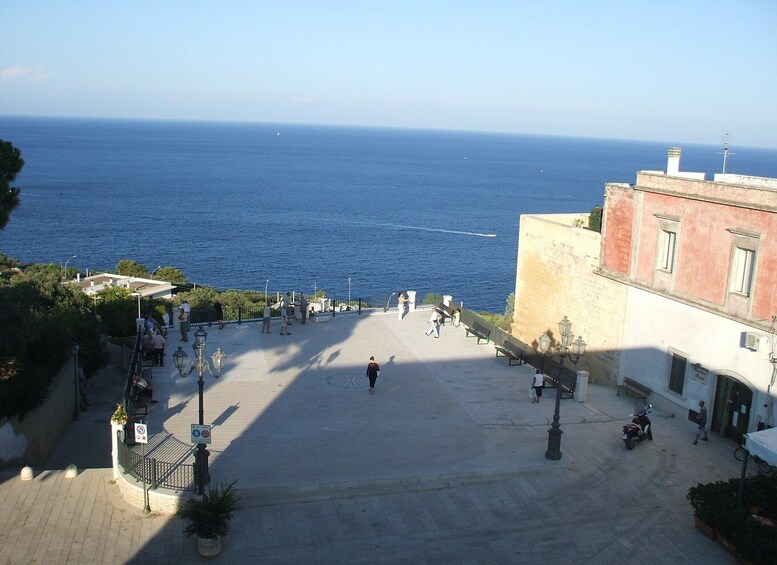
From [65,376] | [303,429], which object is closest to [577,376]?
[303,429]

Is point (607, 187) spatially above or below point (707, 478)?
above

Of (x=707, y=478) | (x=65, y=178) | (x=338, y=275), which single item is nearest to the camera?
(x=707, y=478)

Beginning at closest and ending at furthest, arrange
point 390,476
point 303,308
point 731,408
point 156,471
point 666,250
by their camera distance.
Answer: point 156,471 < point 390,476 < point 731,408 < point 666,250 < point 303,308

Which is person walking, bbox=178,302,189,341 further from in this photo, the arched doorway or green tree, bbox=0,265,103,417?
the arched doorway

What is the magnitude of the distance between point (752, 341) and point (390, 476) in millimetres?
9181

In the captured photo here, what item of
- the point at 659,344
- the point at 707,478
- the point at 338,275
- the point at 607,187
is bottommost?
the point at 338,275

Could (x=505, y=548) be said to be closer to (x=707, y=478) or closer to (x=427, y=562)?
(x=427, y=562)

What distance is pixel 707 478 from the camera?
1641 cm

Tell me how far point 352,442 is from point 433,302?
49.0 feet

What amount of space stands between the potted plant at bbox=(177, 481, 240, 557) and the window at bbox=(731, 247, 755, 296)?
13.2 m

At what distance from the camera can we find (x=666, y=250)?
821 inches

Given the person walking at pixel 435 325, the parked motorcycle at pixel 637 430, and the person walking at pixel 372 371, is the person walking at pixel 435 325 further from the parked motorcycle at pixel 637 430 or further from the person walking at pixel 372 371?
the parked motorcycle at pixel 637 430

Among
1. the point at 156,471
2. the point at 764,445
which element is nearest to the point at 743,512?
the point at 764,445

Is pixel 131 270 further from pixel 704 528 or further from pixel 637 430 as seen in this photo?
pixel 704 528
